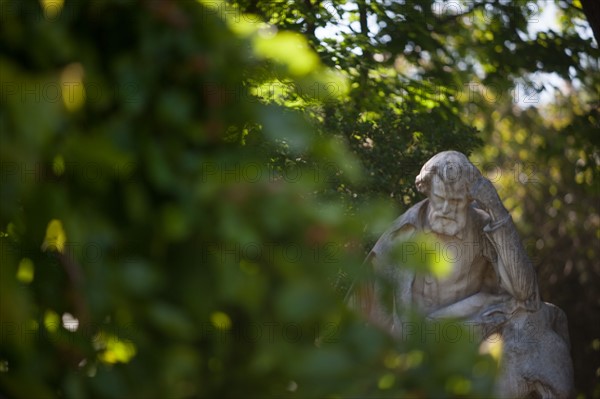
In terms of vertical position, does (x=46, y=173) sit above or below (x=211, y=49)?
below

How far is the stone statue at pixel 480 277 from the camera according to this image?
653 centimetres

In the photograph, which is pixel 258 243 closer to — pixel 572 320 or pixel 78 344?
pixel 78 344

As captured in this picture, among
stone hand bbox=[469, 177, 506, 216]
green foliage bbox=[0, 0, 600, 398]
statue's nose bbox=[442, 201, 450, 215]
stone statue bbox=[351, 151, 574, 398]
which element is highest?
green foliage bbox=[0, 0, 600, 398]

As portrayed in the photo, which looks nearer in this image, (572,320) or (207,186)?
(207,186)

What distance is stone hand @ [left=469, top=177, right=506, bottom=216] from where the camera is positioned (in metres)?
6.52

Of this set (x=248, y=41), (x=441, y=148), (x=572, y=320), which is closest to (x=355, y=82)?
(x=441, y=148)

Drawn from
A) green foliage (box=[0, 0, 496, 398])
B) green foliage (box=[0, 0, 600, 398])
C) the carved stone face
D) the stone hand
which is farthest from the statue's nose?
green foliage (box=[0, 0, 496, 398])

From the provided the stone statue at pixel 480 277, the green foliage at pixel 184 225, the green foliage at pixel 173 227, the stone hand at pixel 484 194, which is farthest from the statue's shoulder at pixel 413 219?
the green foliage at pixel 184 225

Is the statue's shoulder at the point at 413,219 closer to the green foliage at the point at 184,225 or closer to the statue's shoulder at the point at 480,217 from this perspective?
the statue's shoulder at the point at 480,217

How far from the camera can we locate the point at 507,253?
21.4 ft

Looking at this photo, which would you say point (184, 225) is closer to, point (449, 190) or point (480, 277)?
point (449, 190)

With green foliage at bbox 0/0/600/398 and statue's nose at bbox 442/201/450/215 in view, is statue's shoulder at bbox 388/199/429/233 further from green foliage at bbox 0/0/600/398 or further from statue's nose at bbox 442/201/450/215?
green foliage at bbox 0/0/600/398

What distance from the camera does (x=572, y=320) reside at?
12.1m

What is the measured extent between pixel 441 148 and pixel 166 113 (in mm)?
8829
